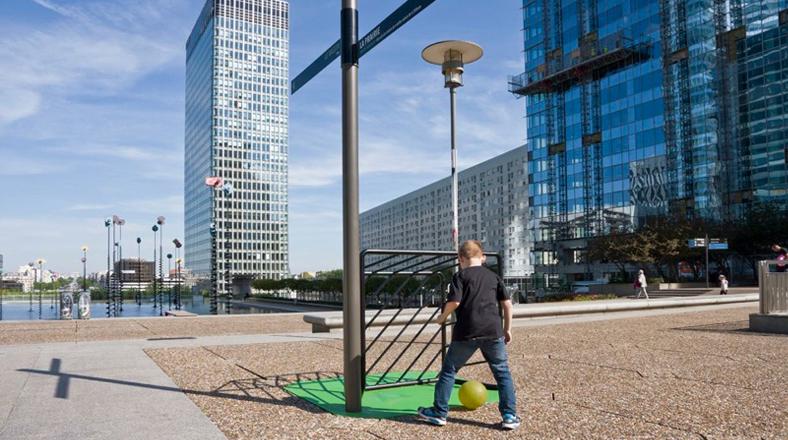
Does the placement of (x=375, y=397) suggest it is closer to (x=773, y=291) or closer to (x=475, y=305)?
(x=475, y=305)

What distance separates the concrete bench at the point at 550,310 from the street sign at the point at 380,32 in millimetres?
6446

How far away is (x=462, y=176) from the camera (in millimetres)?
154125

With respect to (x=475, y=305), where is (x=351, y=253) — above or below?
above

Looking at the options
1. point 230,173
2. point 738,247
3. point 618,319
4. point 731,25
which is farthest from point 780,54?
point 230,173

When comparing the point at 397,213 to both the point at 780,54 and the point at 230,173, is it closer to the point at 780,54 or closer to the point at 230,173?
the point at 230,173

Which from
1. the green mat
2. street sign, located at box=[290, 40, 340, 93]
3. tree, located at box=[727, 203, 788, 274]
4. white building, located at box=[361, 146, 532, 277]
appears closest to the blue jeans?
the green mat

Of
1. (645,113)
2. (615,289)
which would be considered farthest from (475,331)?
(645,113)

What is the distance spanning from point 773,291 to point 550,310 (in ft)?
23.4

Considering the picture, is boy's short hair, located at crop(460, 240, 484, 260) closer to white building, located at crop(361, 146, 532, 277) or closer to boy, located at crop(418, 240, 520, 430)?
boy, located at crop(418, 240, 520, 430)

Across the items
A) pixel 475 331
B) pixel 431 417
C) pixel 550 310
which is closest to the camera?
pixel 475 331

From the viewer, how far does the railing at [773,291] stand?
13.3m

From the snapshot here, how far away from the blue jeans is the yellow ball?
1.56 ft

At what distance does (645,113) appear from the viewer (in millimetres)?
70812

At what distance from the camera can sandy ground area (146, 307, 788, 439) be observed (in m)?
5.25
